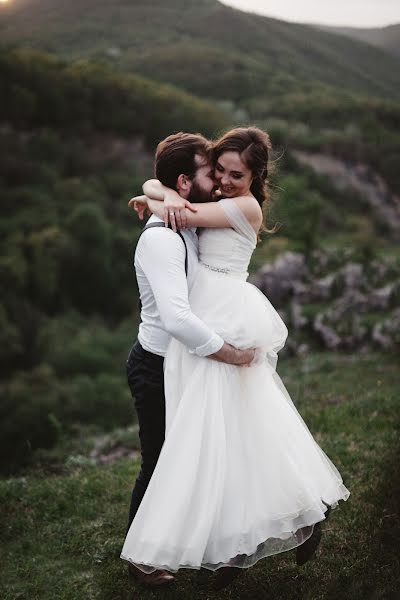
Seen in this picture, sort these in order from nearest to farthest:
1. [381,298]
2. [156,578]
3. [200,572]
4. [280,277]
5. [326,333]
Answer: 1. [156,578]
2. [200,572]
3. [326,333]
4. [381,298]
5. [280,277]

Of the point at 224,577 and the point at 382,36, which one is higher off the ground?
the point at 382,36

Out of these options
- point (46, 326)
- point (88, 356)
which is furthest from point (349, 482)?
point (46, 326)

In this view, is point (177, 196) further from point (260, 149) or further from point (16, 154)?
point (16, 154)

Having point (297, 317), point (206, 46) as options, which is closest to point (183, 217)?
point (297, 317)

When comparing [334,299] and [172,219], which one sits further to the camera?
[334,299]

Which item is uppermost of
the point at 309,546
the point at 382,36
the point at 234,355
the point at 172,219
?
the point at 172,219

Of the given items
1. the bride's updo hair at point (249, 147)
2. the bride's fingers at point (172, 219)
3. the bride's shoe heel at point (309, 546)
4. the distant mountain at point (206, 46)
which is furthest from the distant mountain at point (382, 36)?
the bride's shoe heel at point (309, 546)

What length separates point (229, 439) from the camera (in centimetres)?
291

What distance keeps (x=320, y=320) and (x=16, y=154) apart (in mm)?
19157

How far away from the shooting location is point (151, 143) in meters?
30.7

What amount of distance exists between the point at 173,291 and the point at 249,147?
0.83 meters

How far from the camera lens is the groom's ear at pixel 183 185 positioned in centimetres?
305

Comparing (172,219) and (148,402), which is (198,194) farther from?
(148,402)

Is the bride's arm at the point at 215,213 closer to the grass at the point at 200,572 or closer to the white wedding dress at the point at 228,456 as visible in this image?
the white wedding dress at the point at 228,456
